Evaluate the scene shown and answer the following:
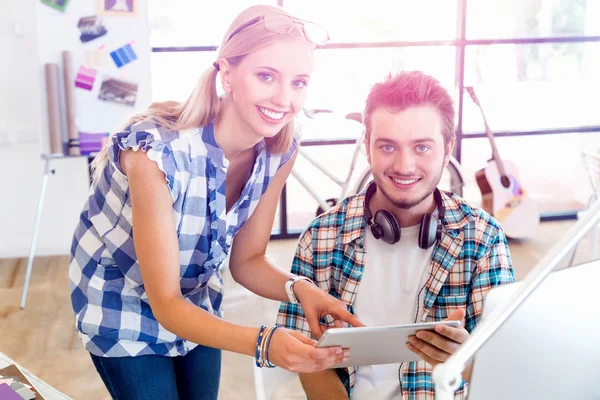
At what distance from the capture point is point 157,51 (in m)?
3.93

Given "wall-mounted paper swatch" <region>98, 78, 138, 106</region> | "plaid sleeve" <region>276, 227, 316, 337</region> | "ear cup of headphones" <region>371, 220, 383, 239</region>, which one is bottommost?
"plaid sleeve" <region>276, 227, 316, 337</region>

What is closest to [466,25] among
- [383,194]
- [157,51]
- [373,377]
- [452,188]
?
[452,188]

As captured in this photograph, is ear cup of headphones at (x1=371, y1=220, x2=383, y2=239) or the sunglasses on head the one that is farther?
ear cup of headphones at (x1=371, y1=220, x2=383, y2=239)

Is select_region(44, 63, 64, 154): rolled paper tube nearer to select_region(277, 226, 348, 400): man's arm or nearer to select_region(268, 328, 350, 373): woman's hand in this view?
select_region(277, 226, 348, 400): man's arm

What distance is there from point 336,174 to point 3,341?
2187mm

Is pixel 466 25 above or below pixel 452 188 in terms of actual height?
above

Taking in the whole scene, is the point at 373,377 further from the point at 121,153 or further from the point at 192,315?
the point at 121,153

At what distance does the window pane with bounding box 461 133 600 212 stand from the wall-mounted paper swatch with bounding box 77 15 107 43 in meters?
2.52

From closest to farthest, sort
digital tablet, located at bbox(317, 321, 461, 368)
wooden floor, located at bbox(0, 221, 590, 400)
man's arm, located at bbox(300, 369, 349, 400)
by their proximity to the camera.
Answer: digital tablet, located at bbox(317, 321, 461, 368) → man's arm, located at bbox(300, 369, 349, 400) → wooden floor, located at bbox(0, 221, 590, 400)

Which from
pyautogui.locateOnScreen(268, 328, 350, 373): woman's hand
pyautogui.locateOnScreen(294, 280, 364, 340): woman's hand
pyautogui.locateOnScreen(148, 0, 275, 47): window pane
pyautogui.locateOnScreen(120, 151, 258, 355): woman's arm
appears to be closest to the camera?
pyautogui.locateOnScreen(268, 328, 350, 373): woman's hand

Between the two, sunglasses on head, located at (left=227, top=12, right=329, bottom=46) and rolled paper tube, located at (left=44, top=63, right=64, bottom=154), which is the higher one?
sunglasses on head, located at (left=227, top=12, right=329, bottom=46)

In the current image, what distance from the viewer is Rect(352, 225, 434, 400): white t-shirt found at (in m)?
1.45

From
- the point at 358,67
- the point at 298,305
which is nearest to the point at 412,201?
the point at 298,305

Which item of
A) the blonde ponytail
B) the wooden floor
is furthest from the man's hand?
the wooden floor
